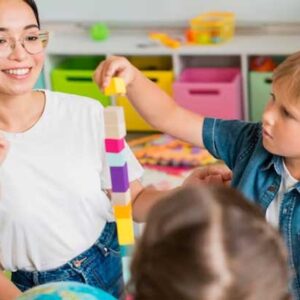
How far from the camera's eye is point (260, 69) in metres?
2.80

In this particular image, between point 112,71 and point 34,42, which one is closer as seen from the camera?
point 112,71

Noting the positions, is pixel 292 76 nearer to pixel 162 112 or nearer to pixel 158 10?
pixel 162 112

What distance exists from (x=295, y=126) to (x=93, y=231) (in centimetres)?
41

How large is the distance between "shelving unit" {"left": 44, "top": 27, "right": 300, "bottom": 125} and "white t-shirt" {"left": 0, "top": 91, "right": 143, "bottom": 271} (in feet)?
5.08

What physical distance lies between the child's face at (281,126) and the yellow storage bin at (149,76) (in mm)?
1669

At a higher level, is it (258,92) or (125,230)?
(125,230)

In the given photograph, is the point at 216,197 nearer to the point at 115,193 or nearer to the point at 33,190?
the point at 115,193

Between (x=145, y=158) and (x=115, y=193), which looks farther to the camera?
(x=145, y=158)

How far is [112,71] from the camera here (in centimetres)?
116

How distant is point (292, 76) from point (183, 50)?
172 centimetres

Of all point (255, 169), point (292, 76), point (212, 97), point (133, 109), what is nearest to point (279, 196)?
point (255, 169)

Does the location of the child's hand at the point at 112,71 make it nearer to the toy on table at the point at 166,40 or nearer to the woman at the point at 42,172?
the woman at the point at 42,172

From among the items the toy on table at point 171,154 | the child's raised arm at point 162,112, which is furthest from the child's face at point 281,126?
the toy on table at point 171,154

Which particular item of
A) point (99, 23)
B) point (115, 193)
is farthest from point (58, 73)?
point (115, 193)
